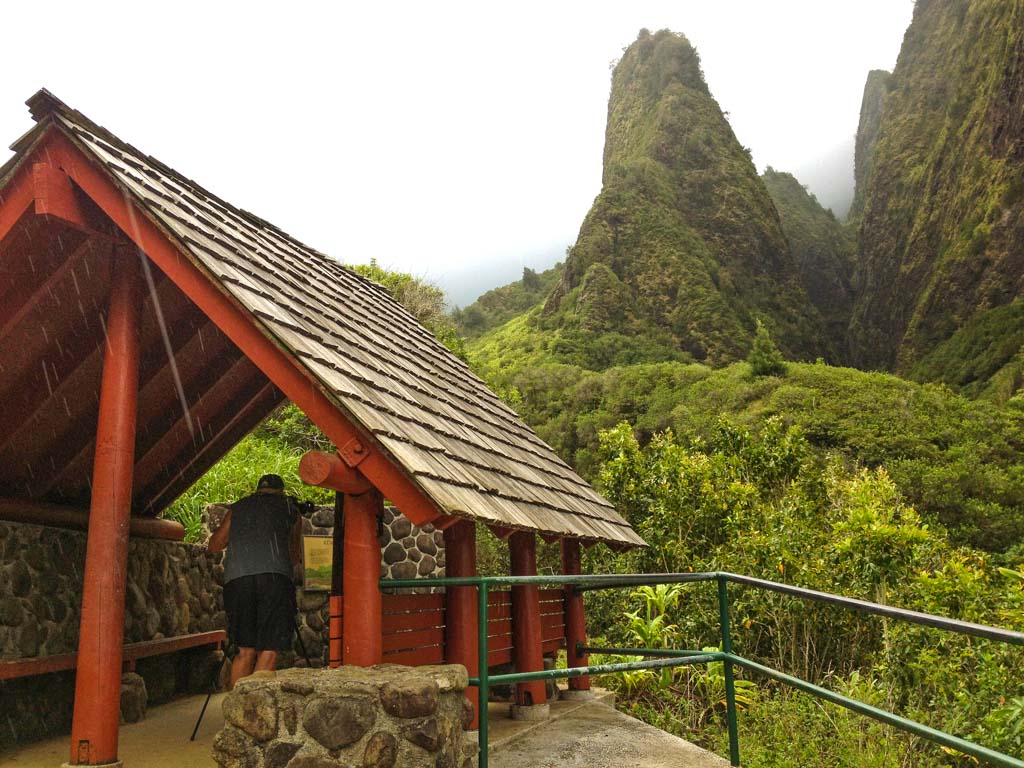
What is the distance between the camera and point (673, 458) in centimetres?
1268

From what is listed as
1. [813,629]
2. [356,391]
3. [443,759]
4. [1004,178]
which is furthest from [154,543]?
[1004,178]

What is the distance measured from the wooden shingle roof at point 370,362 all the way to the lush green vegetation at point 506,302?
141ft

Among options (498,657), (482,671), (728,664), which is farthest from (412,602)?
(728,664)

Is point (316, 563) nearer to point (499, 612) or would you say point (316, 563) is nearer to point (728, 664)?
point (499, 612)

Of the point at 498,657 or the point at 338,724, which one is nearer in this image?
the point at 338,724

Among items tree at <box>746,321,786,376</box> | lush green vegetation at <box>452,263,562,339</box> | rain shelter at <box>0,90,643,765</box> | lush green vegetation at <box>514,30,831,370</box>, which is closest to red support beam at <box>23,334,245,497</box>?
rain shelter at <box>0,90,643,765</box>

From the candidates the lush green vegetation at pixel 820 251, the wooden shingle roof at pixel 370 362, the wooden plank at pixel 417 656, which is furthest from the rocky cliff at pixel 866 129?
the wooden plank at pixel 417 656

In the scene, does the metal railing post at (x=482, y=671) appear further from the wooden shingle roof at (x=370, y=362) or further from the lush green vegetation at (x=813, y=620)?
the lush green vegetation at (x=813, y=620)

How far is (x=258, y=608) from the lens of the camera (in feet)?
16.6

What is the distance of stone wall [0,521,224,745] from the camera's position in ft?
17.0

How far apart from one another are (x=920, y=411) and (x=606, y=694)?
67.6 feet

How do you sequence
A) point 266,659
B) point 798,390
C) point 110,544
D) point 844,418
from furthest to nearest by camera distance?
point 798,390
point 844,418
point 266,659
point 110,544

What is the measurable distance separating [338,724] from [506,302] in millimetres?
52945

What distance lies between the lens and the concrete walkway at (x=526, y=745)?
4758 millimetres
